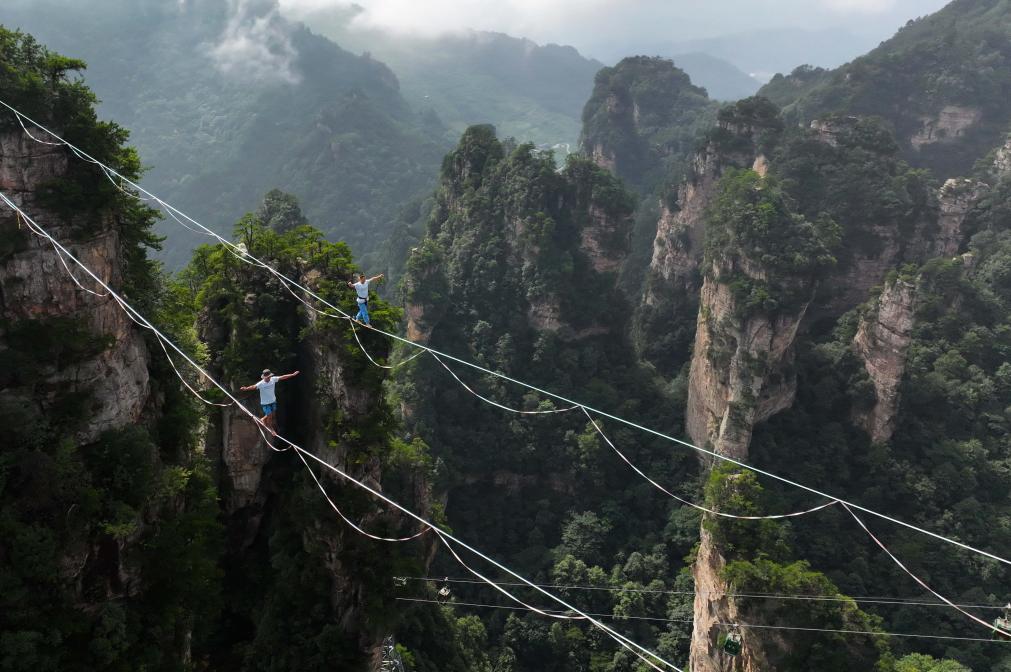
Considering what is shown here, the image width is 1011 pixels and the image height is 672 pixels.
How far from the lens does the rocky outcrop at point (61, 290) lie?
12.4 m

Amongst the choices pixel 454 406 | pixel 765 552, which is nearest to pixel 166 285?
pixel 765 552

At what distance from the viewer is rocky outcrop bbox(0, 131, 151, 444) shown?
40.5 feet

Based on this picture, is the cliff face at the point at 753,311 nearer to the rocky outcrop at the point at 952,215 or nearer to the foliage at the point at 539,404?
the foliage at the point at 539,404

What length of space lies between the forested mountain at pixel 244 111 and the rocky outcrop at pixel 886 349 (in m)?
71.3

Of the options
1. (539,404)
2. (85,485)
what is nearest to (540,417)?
(539,404)

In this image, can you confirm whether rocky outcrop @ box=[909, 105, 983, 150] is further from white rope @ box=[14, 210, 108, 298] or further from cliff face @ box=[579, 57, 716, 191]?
white rope @ box=[14, 210, 108, 298]

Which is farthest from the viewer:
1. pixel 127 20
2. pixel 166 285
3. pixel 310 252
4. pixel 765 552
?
pixel 127 20

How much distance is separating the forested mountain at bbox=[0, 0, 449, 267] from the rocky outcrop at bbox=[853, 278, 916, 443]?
71.3 m

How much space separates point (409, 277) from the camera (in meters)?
42.4

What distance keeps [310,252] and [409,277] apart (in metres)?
22.7

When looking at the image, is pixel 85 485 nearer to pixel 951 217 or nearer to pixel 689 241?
pixel 689 241

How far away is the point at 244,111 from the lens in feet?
415

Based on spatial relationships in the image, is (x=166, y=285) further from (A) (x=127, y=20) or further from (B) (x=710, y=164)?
(A) (x=127, y=20)

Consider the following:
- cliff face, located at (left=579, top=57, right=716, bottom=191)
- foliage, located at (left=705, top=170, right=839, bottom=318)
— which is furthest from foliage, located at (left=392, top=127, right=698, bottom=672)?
cliff face, located at (left=579, top=57, right=716, bottom=191)
